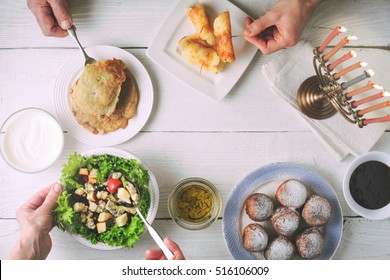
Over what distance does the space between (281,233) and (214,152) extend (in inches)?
15.2

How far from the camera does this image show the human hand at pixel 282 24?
1.57m

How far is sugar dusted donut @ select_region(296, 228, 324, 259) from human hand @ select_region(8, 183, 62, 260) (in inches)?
34.6

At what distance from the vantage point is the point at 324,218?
1588 mm

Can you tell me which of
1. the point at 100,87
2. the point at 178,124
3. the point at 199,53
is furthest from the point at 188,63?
the point at 100,87

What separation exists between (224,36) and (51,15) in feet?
2.08

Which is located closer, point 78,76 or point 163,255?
point 163,255

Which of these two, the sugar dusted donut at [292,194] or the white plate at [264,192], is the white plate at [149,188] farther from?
the sugar dusted donut at [292,194]

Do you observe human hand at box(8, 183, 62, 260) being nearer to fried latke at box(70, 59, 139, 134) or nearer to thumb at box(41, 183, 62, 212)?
thumb at box(41, 183, 62, 212)

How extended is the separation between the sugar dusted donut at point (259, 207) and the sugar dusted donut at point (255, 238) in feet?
0.12

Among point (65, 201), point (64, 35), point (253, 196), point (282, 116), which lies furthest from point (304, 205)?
point (64, 35)

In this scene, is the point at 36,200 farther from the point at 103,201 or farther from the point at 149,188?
the point at 149,188

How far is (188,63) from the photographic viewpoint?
1682mm

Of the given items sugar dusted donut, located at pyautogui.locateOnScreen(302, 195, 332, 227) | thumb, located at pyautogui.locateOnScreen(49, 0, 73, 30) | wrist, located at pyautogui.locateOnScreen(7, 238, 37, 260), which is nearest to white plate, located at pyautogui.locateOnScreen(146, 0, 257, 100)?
thumb, located at pyautogui.locateOnScreen(49, 0, 73, 30)

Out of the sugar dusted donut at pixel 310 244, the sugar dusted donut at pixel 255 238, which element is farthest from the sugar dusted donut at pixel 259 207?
the sugar dusted donut at pixel 310 244
